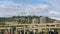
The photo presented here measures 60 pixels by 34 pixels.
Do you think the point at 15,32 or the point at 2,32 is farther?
Answer: the point at 2,32

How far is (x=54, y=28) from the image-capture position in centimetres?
3080

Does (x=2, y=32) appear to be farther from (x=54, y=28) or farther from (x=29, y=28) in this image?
(x=54, y=28)

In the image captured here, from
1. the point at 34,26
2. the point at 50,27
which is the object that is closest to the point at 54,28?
the point at 50,27

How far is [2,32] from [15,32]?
11.0 ft

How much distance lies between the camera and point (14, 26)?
31.3 meters

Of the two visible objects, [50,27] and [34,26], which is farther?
[34,26]

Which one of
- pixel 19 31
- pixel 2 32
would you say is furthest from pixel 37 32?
pixel 2 32

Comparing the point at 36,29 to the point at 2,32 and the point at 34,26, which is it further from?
the point at 2,32

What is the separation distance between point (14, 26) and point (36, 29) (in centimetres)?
278

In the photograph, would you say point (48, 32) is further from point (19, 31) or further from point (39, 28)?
point (19, 31)

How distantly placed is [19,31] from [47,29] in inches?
175

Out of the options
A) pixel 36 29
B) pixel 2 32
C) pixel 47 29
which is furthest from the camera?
pixel 2 32

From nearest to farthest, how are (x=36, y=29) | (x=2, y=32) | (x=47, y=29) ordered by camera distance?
(x=47, y=29) < (x=36, y=29) < (x=2, y=32)

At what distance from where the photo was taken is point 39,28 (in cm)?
3131
